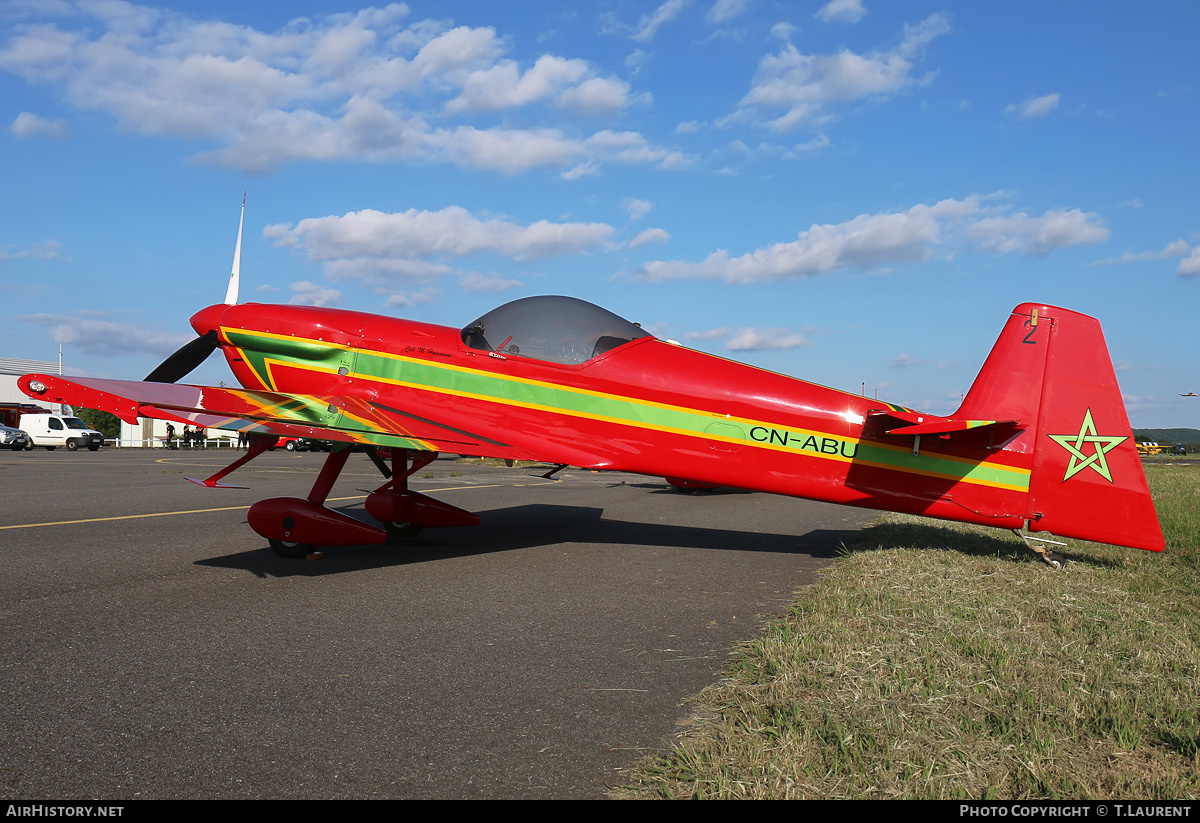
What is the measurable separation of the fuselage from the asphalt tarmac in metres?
1.05

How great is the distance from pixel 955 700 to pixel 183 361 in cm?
978

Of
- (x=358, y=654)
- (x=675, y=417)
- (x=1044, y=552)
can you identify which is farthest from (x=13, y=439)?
(x=1044, y=552)

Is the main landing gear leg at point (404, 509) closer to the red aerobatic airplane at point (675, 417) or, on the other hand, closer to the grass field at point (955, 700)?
the red aerobatic airplane at point (675, 417)

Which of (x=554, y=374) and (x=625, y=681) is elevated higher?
(x=554, y=374)

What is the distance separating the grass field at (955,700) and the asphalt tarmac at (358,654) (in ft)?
1.21

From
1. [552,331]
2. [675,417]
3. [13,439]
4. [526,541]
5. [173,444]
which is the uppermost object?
[552,331]

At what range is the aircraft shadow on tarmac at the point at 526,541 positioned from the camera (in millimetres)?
7105

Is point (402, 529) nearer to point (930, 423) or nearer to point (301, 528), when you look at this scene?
point (301, 528)

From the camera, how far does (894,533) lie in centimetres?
943

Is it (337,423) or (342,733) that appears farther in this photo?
(337,423)

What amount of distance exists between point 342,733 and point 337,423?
4696 mm

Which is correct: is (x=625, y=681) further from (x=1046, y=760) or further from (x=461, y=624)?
(x=1046, y=760)

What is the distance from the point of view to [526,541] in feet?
28.8

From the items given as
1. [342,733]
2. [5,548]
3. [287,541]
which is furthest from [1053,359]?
[5,548]
